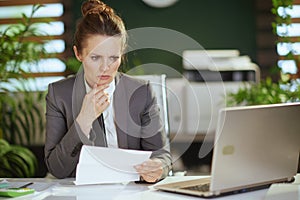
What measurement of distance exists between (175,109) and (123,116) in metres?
3.12

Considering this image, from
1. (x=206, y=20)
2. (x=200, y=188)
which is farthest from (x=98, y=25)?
(x=206, y=20)

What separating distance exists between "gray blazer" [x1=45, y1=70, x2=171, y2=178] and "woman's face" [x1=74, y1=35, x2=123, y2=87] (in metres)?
0.07

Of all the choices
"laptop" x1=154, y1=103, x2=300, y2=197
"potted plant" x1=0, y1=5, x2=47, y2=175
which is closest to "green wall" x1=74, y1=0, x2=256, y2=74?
"potted plant" x1=0, y1=5, x2=47, y2=175

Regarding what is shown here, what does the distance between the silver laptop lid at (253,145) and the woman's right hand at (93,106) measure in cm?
53

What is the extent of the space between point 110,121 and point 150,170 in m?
0.32

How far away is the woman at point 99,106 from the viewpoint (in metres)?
1.90

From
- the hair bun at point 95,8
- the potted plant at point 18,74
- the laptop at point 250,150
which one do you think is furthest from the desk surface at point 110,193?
the potted plant at point 18,74

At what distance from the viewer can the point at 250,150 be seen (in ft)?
4.93

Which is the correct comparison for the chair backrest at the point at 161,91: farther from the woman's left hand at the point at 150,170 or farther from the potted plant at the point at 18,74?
the potted plant at the point at 18,74

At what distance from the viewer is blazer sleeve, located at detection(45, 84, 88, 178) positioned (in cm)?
191

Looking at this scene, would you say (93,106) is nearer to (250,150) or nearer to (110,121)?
(110,121)

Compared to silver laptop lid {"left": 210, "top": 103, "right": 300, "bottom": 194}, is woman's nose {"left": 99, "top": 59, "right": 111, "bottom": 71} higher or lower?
higher

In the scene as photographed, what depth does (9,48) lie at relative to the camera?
374cm

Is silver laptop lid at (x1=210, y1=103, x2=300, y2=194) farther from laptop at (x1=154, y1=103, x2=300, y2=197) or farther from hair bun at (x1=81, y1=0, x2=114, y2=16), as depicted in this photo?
hair bun at (x1=81, y1=0, x2=114, y2=16)
